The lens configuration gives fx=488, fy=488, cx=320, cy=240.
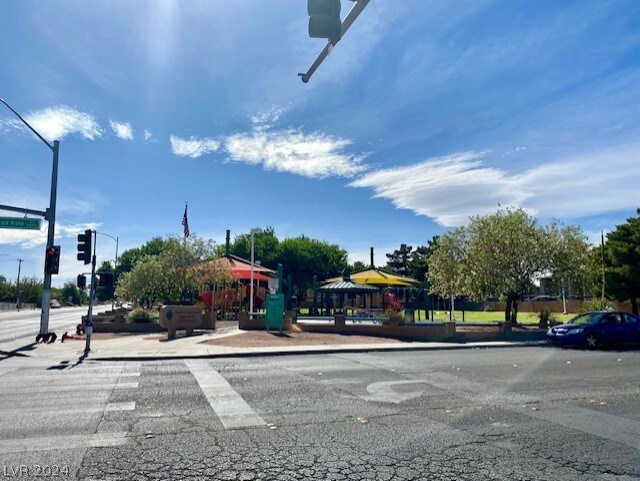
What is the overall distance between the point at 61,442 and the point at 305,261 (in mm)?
53898

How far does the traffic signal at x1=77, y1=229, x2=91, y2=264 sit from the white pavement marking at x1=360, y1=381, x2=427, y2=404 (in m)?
13.4

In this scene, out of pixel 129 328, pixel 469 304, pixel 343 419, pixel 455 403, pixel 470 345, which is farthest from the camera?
pixel 469 304

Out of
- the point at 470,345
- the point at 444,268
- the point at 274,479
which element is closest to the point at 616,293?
the point at 444,268

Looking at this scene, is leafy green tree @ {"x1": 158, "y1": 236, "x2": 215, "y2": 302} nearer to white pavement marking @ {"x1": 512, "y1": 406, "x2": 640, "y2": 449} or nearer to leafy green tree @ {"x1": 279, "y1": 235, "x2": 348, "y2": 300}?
white pavement marking @ {"x1": 512, "y1": 406, "x2": 640, "y2": 449}

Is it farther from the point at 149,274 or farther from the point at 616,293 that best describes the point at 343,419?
the point at 616,293

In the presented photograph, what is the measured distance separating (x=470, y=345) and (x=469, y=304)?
44.9 metres

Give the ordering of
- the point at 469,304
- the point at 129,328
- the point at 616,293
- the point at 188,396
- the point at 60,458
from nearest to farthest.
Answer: the point at 60,458, the point at 188,396, the point at 129,328, the point at 616,293, the point at 469,304

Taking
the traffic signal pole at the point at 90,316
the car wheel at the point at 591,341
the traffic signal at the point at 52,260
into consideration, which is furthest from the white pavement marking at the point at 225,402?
the car wheel at the point at 591,341

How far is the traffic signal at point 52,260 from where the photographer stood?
20703 mm

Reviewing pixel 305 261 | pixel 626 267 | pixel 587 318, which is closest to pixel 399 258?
pixel 305 261

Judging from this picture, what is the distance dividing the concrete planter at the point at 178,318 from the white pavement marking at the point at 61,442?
15.5 metres

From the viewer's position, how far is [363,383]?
416 inches

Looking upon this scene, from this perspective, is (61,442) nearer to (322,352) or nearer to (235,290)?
(322,352)

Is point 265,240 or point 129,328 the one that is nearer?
point 129,328
